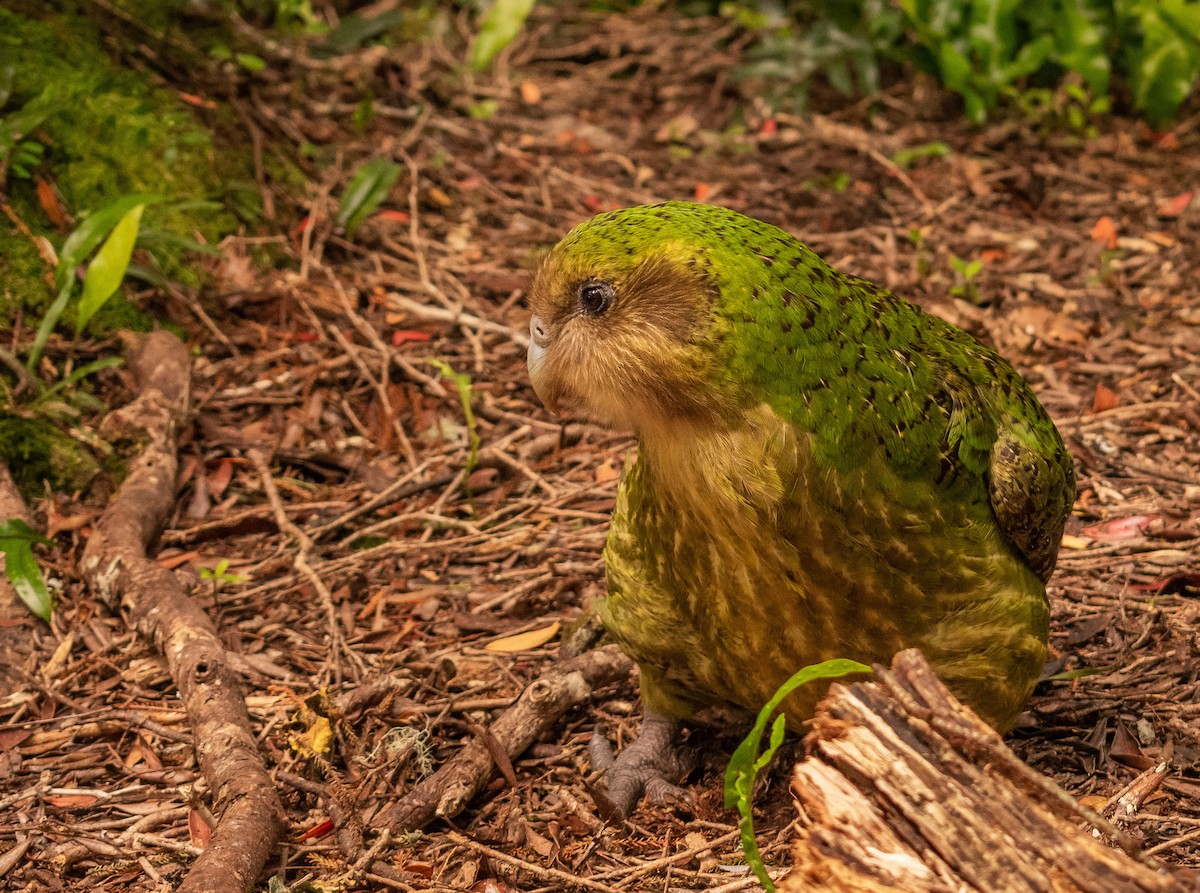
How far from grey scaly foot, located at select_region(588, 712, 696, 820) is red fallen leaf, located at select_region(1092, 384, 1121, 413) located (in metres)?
2.81

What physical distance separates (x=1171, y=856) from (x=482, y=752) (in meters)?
1.99

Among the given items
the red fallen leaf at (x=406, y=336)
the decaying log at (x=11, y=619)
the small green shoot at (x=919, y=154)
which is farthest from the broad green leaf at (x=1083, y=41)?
the decaying log at (x=11, y=619)

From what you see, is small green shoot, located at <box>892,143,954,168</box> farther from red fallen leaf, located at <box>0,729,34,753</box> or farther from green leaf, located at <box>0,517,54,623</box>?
red fallen leaf, located at <box>0,729,34,753</box>

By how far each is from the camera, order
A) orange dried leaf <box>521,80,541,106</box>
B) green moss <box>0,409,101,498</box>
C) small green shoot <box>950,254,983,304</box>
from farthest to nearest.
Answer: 1. orange dried leaf <box>521,80,541,106</box>
2. small green shoot <box>950,254,983,304</box>
3. green moss <box>0,409,101,498</box>

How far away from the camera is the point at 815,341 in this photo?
3.07 metres

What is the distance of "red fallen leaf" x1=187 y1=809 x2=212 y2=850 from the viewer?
11.7 ft

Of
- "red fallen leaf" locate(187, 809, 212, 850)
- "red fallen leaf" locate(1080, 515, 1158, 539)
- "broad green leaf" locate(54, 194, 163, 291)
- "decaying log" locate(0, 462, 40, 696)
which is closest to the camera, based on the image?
"red fallen leaf" locate(187, 809, 212, 850)

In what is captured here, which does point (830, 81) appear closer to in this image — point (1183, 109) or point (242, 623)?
point (1183, 109)

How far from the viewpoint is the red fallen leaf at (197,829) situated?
357 cm

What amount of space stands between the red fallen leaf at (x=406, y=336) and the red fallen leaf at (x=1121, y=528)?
329cm

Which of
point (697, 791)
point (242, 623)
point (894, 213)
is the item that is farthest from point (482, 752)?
point (894, 213)

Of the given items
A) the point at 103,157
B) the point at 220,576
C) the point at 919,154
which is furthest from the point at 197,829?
the point at 919,154

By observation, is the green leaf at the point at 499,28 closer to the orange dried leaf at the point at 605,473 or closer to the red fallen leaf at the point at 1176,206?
the orange dried leaf at the point at 605,473

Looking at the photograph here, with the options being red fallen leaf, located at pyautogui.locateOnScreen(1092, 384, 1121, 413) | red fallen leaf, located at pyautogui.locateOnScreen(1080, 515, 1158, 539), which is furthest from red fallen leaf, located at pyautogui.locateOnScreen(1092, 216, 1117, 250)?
red fallen leaf, located at pyautogui.locateOnScreen(1080, 515, 1158, 539)
